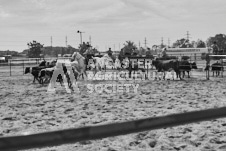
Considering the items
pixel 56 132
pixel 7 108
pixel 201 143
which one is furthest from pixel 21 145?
pixel 7 108

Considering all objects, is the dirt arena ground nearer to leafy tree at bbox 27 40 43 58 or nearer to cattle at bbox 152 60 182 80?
cattle at bbox 152 60 182 80

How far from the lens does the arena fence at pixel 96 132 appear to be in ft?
2.90

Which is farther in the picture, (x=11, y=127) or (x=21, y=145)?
(x=11, y=127)

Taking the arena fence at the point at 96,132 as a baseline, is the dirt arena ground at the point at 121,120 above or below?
below

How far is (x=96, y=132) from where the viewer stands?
0.99 m

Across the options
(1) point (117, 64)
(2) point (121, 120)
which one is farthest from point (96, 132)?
(1) point (117, 64)

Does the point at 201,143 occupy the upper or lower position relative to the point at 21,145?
lower

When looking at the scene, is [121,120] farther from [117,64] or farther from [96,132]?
[117,64]

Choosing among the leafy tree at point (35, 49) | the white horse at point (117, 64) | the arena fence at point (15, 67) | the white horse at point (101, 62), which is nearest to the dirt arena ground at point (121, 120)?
the white horse at point (101, 62)

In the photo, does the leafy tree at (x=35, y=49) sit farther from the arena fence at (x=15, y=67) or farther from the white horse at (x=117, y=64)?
the white horse at (x=117, y=64)

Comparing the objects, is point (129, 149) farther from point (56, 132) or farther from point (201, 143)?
point (56, 132)

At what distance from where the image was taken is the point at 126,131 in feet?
3.42

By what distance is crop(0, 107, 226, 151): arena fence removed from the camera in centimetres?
88

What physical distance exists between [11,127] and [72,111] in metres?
1.59
